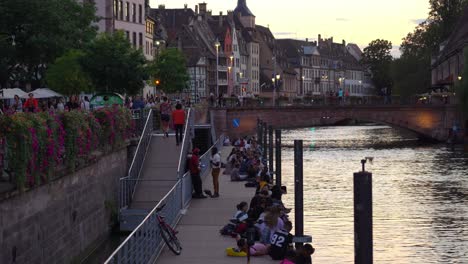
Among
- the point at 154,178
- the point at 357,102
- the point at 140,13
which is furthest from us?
the point at 357,102

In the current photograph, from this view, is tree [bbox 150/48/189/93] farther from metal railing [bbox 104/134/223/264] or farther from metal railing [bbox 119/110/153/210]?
metal railing [bbox 104/134/223/264]

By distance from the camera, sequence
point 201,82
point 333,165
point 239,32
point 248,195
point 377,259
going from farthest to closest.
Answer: point 239,32
point 201,82
point 333,165
point 248,195
point 377,259

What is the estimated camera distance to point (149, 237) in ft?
73.0

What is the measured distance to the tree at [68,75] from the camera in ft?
182

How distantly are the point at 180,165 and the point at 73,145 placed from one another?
858 centimetres

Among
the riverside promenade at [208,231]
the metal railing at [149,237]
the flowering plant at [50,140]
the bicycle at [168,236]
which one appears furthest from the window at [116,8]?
the bicycle at [168,236]

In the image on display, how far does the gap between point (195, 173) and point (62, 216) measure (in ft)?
36.4

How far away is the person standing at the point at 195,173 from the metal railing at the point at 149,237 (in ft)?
8.19

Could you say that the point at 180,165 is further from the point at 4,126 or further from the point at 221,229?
the point at 4,126

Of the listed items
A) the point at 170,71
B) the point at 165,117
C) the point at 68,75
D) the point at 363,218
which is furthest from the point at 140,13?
the point at 363,218

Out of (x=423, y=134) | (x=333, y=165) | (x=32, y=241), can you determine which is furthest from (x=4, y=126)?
(x=423, y=134)

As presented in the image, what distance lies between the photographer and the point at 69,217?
90.0 ft

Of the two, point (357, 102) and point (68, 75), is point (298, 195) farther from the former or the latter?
point (357, 102)

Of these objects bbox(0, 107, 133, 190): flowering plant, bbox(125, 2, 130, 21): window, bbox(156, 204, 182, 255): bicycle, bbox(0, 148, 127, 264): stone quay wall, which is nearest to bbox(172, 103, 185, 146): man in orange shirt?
bbox(0, 148, 127, 264): stone quay wall
